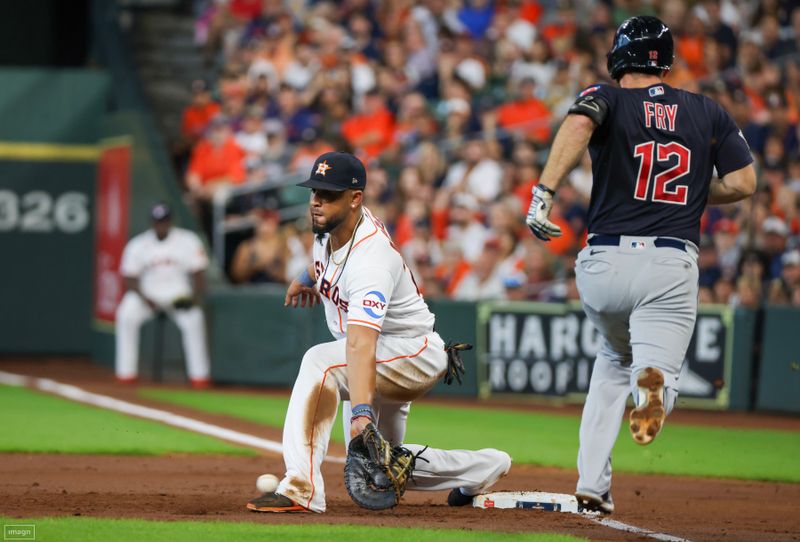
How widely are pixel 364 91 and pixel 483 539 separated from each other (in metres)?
12.4

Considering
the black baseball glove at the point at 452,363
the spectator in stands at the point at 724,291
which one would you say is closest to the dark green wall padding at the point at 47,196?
the spectator in stands at the point at 724,291

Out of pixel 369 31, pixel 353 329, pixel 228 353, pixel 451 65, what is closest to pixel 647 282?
pixel 353 329

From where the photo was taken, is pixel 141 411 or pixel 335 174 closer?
pixel 335 174

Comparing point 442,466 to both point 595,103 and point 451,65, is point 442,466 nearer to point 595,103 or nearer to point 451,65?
point 595,103

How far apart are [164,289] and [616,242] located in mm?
10723

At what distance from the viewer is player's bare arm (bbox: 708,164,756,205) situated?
20.6ft

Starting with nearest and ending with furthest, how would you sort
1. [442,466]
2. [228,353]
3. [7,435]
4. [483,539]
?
[483,539] → [442,466] → [7,435] → [228,353]

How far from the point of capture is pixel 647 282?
607 cm

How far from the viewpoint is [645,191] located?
20.2ft

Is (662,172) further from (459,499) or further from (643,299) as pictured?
(459,499)

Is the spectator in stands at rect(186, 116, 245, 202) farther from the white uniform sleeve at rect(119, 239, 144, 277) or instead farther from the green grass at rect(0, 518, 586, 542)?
the green grass at rect(0, 518, 586, 542)

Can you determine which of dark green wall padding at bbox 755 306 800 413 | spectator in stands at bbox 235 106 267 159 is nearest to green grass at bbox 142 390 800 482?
dark green wall padding at bbox 755 306 800 413

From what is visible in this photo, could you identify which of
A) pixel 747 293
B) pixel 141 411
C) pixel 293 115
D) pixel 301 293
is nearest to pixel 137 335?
pixel 293 115

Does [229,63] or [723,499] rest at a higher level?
[229,63]
